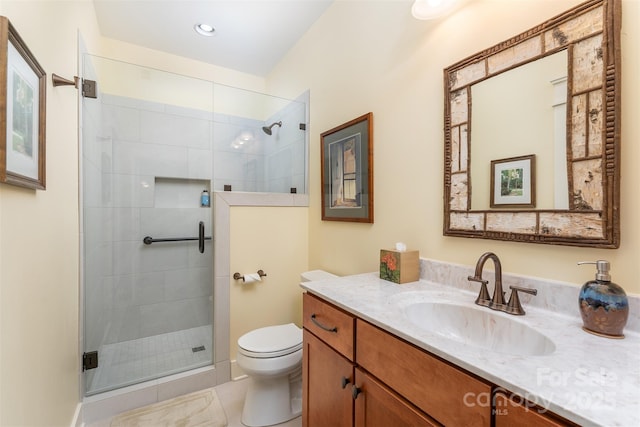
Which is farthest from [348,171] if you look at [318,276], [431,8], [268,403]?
[268,403]

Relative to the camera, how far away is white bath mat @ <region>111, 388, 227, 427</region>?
5.40ft

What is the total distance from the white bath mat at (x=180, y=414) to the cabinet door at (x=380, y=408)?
1.14 meters

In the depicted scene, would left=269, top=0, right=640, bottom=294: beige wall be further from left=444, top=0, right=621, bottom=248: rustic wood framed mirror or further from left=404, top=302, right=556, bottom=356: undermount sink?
left=404, top=302, right=556, bottom=356: undermount sink

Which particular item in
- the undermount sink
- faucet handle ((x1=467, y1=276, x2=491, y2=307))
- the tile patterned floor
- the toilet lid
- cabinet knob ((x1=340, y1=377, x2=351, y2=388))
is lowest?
the tile patterned floor

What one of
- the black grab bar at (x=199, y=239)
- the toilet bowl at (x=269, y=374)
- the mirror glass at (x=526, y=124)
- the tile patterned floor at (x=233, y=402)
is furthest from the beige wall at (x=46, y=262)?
the mirror glass at (x=526, y=124)

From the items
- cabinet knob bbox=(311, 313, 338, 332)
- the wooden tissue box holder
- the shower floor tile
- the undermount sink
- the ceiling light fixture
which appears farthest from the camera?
the shower floor tile

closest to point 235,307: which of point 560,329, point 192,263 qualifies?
point 192,263

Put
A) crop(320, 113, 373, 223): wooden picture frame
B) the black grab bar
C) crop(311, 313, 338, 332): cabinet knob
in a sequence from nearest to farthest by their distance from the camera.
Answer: crop(311, 313, 338, 332): cabinet knob < crop(320, 113, 373, 223): wooden picture frame < the black grab bar

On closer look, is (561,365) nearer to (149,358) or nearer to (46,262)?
(46,262)

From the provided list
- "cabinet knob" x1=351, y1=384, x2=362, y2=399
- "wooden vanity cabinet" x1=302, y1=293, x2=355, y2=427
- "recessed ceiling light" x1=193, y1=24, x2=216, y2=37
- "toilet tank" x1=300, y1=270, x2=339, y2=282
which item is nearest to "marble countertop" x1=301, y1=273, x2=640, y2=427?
"wooden vanity cabinet" x1=302, y1=293, x2=355, y2=427

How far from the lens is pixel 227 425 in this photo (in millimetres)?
1633

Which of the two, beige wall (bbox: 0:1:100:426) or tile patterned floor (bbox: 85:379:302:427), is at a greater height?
beige wall (bbox: 0:1:100:426)

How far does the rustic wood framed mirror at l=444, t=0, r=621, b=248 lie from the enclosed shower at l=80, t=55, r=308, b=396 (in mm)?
1481

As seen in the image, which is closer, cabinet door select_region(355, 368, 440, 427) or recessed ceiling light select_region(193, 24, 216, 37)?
cabinet door select_region(355, 368, 440, 427)
